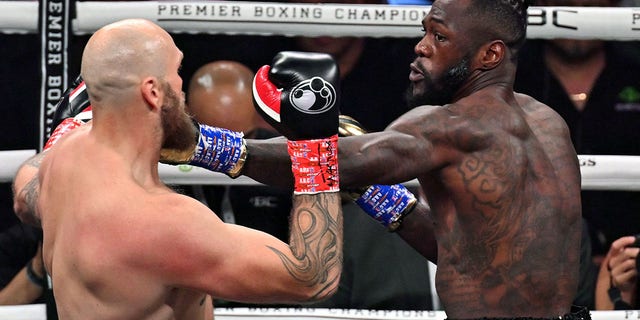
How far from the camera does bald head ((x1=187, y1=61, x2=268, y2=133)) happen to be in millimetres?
3816

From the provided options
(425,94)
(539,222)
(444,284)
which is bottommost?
(444,284)

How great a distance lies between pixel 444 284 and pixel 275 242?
1.81 feet

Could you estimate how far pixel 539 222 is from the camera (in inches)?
106

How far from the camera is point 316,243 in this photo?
2391mm

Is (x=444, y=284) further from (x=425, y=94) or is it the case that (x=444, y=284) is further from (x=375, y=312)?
(x=375, y=312)

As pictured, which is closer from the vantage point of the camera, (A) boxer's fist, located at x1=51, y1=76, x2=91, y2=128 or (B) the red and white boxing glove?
(B) the red and white boxing glove

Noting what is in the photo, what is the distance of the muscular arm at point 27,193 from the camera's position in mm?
2764

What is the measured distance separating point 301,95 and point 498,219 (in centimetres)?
60

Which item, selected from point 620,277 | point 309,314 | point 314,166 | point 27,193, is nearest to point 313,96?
point 314,166

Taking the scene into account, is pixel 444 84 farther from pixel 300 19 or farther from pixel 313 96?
pixel 300 19

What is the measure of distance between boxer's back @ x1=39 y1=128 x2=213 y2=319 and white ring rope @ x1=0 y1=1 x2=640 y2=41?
44.6 inches

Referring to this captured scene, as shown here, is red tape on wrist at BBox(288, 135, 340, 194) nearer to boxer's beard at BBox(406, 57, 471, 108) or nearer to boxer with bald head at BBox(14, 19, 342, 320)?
boxer with bald head at BBox(14, 19, 342, 320)

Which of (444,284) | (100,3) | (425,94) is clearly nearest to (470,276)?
(444,284)

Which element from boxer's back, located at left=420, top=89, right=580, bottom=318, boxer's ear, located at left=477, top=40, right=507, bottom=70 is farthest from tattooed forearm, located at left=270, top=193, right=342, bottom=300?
boxer's ear, located at left=477, top=40, right=507, bottom=70
